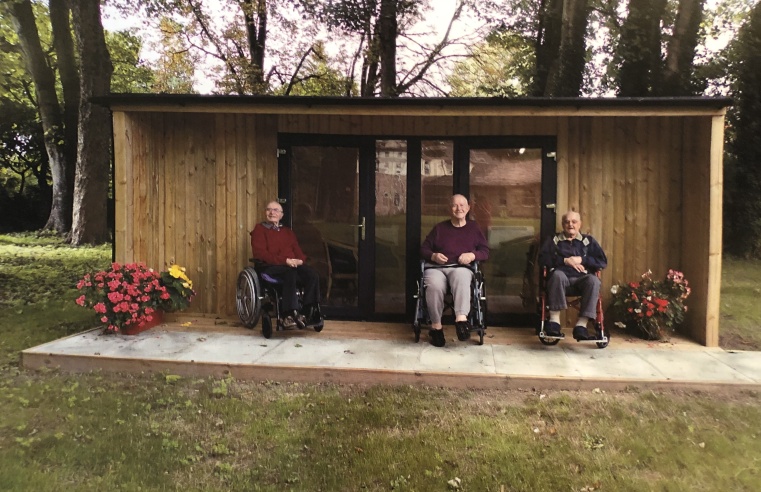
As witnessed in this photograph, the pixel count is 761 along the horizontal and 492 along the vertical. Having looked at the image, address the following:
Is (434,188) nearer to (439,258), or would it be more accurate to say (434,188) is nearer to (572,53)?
(439,258)

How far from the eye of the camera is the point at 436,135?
5.41 meters

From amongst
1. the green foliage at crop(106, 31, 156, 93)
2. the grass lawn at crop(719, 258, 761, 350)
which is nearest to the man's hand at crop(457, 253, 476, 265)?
the grass lawn at crop(719, 258, 761, 350)

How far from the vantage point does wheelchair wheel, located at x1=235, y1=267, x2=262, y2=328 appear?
483 centimetres

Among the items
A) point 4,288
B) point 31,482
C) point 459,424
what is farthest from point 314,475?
point 4,288

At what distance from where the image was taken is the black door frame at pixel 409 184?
17.3 feet

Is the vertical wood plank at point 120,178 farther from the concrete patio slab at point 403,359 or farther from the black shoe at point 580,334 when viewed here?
the black shoe at point 580,334

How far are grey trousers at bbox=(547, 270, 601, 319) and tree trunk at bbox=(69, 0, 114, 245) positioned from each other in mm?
9410

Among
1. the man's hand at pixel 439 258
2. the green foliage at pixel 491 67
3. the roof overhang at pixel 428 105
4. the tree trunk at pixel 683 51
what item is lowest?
the man's hand at pixel 439 258

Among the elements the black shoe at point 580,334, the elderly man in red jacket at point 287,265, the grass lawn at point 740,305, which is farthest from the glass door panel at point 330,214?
the grass lawn at point 740,305

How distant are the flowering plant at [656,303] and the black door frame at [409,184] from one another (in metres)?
0.89

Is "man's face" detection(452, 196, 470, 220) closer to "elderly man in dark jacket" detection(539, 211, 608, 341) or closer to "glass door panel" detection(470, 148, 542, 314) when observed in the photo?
"glass door panel" detection(470, 148, 542, 314)

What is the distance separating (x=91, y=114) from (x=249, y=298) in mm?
7746

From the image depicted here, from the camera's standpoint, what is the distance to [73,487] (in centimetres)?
248

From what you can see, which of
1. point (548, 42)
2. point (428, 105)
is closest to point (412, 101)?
point (428, 105)
